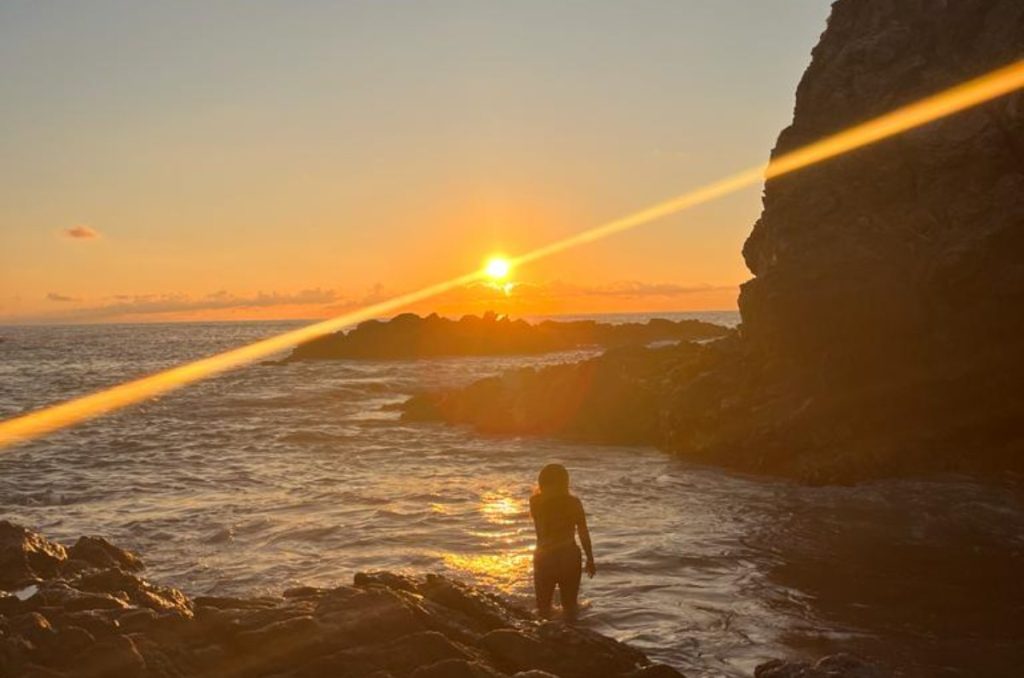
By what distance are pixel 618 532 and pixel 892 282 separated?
9744mm

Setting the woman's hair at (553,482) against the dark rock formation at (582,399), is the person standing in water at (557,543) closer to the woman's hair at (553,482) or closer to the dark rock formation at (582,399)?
the woman's hair at (553,482)

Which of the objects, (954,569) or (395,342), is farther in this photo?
(395,342)

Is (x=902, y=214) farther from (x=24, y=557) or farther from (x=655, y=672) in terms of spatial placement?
(x=24, y=557)

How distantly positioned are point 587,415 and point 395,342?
186 feet

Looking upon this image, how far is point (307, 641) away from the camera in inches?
246

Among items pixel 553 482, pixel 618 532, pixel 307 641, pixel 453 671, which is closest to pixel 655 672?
pixel 453 671

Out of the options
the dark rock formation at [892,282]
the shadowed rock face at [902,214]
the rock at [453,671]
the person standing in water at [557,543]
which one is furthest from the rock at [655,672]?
the shadowed rock face at [902,214]

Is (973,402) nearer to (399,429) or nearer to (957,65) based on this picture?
(957,65)

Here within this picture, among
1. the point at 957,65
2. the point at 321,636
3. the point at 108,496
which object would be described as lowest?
the point at 108,496

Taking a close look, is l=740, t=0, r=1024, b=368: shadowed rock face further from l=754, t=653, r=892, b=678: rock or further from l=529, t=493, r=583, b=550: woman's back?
l=754, t=653, r=892, b=678: rock

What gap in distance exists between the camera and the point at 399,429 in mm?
31125

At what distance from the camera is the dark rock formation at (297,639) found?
19.4ft

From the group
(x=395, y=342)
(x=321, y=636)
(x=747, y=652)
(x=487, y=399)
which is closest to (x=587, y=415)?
(x=487, y=399)

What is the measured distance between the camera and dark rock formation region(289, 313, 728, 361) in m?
83.3
